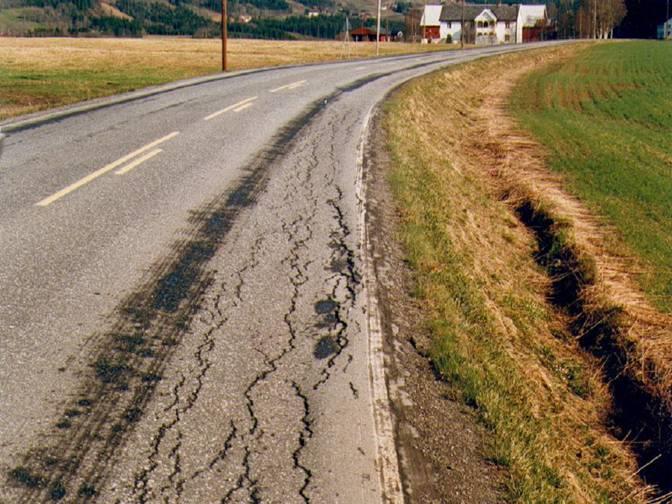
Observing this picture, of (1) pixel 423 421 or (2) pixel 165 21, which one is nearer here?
(1) pixel 423 421

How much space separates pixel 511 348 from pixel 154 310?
9.91 feet

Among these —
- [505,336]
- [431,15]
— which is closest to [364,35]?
[431,15]

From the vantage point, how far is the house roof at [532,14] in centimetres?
13300

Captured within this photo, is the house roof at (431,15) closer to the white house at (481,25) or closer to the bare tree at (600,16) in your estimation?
the white house at (481,25)

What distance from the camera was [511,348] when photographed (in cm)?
612

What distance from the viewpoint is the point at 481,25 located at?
408 feet

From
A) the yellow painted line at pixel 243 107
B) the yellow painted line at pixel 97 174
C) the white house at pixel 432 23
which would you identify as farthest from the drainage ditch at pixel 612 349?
the white house at pixel 432 23

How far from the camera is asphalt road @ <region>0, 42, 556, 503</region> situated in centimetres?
342

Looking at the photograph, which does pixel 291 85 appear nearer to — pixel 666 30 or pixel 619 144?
pixel 619 144

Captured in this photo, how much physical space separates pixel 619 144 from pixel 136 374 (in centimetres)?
1799

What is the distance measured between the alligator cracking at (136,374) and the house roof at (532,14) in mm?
137006

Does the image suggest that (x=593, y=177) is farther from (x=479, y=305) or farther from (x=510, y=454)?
(x=510, y=454)

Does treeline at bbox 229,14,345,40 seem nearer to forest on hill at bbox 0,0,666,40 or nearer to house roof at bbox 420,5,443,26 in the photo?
forest on hill at bbox 0,0,666,40

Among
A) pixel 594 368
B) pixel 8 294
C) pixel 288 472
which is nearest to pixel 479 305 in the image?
pixel 594 368
